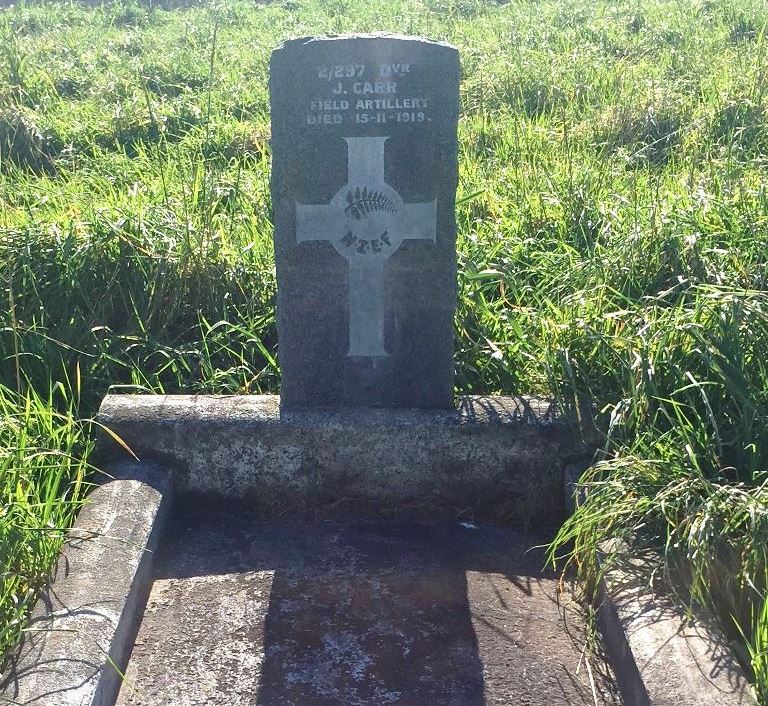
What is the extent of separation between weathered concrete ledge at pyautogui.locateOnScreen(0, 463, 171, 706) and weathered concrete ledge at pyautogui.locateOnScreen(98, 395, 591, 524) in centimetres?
15

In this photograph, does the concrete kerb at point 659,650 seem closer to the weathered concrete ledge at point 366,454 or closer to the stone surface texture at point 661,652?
the stone surface texture at point 661,652

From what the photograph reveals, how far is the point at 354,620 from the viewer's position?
8.45ft

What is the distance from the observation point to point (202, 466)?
3061mm

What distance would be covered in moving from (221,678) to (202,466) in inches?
32.7

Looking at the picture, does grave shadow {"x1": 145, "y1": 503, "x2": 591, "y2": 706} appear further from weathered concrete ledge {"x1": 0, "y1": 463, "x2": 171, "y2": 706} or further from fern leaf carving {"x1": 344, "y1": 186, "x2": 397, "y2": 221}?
fern leaf carving {"x1": 344, "y1": 186, "x2": 397, "y2": 221}

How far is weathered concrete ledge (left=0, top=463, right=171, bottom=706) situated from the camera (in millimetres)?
2072

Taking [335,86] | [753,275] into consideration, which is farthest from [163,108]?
[753,275]

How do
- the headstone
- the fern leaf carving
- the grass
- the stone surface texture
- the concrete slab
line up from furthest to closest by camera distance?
the fern leaf carving, the headstone, the grass, the concrete slab, the stone surface texture

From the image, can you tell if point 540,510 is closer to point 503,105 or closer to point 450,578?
point 450,578

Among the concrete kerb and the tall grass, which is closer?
the concrete kerb

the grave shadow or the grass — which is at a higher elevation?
the grass

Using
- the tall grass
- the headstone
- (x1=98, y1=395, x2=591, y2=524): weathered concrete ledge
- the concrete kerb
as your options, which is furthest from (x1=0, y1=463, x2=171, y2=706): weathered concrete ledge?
the concrete kerb

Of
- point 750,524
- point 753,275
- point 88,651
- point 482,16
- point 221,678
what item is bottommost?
point 221,678

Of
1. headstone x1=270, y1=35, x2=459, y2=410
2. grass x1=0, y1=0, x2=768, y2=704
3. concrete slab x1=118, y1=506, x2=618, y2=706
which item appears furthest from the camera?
headstone x1=270, y1=35, x2=459, y2=410
